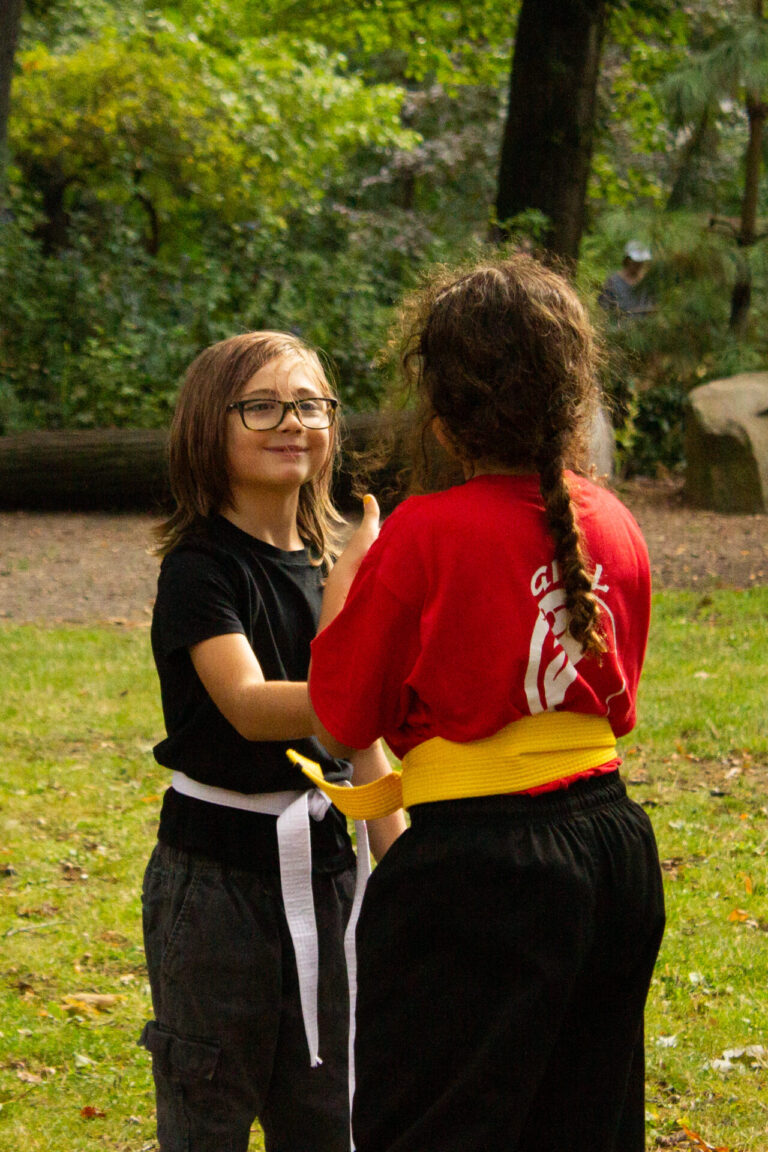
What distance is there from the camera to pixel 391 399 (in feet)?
5.93

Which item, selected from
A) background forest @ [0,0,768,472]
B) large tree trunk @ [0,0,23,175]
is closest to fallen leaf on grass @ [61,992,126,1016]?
background forest @ [0,0,768,472]

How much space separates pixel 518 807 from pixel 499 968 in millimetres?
193

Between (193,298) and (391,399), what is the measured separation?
10.8m

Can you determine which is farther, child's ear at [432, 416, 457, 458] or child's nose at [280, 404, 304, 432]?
child's nose at [280, 404, 304, 432]

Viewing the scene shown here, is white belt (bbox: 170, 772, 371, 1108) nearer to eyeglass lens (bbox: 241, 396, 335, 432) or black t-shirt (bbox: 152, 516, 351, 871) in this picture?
black t-shirt (bbox: 152, 516, 351, 871)

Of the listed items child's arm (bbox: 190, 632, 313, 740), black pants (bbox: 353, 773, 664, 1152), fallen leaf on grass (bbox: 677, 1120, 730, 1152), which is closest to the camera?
black pants (bbox: 353, 773, 664, 1152)

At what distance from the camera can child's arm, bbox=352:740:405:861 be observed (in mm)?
2049

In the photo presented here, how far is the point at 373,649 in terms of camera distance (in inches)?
64.2

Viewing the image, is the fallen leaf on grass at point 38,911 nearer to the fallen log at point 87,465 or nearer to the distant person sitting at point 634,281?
the fallen log at point 87,465

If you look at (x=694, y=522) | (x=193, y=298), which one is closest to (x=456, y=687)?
(x=694, y=522)

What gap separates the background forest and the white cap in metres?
0.10

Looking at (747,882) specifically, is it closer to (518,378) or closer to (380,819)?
(380,819)

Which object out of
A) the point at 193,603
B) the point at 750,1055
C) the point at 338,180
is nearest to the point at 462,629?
the point at 193,603

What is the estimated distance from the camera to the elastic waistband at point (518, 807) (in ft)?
5.33
